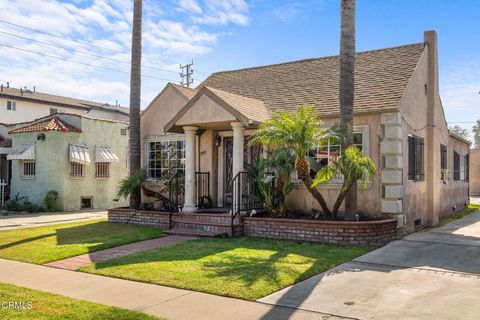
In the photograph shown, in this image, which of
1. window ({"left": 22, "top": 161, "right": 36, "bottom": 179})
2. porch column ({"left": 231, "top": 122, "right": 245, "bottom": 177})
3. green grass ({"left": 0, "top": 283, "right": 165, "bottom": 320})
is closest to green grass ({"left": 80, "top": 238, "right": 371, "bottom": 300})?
green grass ({"left": 0, "top": 283, "right": 165, "bottom": 320})

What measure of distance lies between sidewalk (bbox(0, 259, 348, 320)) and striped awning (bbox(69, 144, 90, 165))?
1187 centimetres

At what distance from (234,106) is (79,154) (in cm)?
1049

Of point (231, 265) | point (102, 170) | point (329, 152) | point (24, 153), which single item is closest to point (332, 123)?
point (329, 152)

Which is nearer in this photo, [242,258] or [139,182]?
[242,258]

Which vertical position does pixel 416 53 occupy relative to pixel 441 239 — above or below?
above

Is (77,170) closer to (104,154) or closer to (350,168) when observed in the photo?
(104,154)

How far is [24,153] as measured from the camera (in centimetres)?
1934

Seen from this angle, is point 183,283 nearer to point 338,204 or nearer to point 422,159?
point 338,204

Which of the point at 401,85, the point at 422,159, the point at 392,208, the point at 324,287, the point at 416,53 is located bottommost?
the point at 324,287

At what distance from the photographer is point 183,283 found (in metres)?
6.82

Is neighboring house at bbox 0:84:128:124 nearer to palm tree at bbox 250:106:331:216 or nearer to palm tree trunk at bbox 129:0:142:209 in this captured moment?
palm tree trunk at bbox 129:0:142:209

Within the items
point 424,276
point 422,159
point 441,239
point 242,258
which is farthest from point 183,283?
point 422,159

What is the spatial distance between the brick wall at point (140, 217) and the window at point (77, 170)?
6.07 m

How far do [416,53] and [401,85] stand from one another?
79.4 inches
